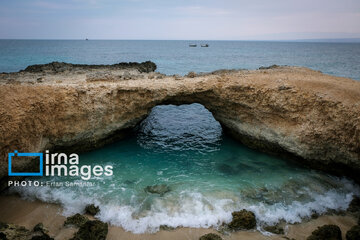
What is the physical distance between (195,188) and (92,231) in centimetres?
382

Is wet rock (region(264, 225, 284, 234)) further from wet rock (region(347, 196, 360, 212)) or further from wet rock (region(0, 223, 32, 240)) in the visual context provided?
wet rock (region(0, 223, 32, 240))

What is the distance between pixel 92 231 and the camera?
276 inches

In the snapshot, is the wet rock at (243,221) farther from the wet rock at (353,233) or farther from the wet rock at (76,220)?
the wet rock at (76,220)

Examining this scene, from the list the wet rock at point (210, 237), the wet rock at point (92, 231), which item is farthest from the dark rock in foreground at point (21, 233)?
the wet rock at point (210, 237)

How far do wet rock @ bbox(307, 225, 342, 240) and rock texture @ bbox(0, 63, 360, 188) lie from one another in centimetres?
292

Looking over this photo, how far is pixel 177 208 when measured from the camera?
320 inches

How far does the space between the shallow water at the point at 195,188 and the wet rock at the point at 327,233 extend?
881 millimetres

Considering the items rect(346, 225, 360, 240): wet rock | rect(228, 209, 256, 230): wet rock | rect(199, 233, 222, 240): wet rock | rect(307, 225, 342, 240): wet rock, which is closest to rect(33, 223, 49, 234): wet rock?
rect(199, 233, 222, 240): wet rock

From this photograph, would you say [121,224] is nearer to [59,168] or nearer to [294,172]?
[59,168]

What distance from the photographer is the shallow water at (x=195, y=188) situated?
792 centimetres

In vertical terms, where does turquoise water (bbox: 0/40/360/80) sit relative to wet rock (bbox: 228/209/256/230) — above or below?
above

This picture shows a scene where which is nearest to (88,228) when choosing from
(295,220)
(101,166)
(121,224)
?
(121,224)

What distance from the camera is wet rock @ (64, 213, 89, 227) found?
292 inches

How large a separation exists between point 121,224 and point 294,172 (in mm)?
7080
